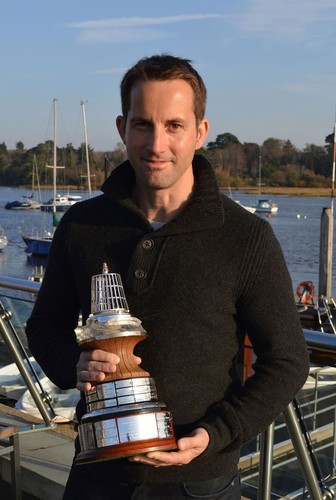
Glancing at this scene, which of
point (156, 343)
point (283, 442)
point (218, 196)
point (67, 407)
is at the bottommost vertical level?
point (67, 407)

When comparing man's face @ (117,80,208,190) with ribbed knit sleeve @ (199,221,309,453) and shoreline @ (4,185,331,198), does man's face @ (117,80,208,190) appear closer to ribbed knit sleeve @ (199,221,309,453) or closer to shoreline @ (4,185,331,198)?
ribbed knit sleeve @ (199,221,309,453)

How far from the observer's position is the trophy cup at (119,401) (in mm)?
A: 2000

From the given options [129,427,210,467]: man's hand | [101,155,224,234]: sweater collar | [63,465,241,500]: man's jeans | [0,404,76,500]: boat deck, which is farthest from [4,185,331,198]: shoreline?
[129,427,210,467]: man's hand

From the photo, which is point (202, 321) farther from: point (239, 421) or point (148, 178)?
point (148, 178)

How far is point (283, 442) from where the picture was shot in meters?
3.18

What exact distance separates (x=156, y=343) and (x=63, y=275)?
0.44 metres

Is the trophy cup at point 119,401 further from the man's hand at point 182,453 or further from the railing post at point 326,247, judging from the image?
the railing post at point 326,247

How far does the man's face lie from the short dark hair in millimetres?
17

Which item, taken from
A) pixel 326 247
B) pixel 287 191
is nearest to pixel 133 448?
pixel 326 247

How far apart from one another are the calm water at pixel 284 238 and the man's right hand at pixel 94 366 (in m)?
15.2

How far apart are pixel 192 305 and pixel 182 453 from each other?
39 cm

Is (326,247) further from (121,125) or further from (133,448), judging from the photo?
(133,448)

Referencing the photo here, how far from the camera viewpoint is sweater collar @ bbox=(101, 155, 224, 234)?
7.48 ft

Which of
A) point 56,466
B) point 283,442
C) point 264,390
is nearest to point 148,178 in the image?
point 264,390
